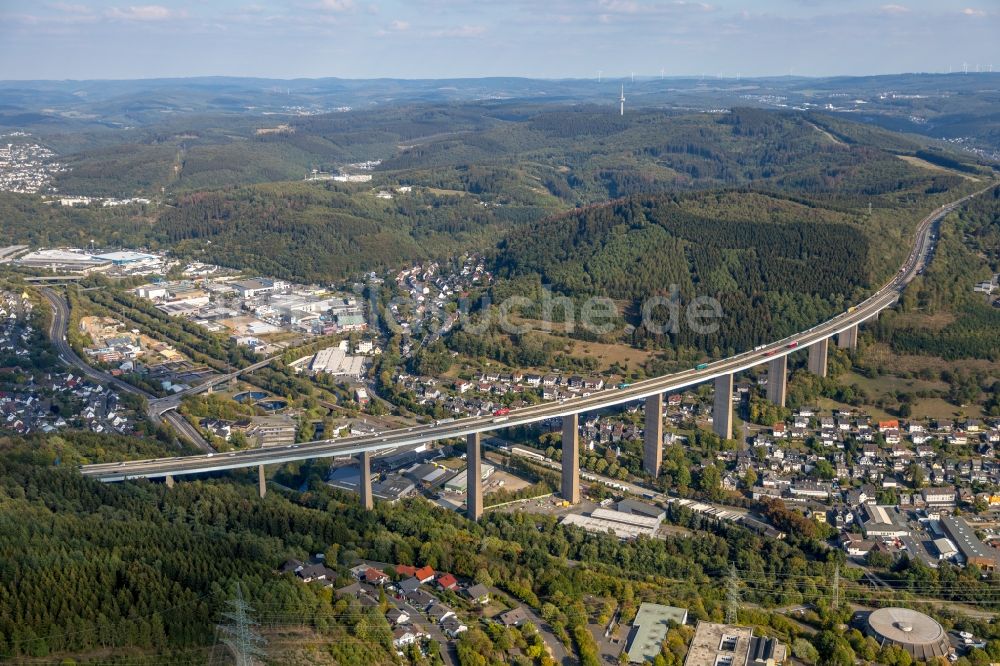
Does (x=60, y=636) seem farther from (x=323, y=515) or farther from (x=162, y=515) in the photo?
(x=323, y=515)

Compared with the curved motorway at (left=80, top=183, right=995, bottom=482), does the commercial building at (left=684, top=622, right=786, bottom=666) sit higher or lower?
lower

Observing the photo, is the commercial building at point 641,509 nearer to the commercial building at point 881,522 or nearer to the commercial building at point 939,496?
the commercial building at point 881,522

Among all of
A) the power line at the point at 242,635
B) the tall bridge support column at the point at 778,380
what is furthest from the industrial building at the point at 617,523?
the power line at the point at 242,635

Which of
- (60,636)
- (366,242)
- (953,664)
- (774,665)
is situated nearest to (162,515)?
(60,636)

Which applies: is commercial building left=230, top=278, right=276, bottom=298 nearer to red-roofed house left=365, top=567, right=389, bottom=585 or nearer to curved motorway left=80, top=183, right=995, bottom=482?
curved motorway left=80, top=183, right=995, bottom=482

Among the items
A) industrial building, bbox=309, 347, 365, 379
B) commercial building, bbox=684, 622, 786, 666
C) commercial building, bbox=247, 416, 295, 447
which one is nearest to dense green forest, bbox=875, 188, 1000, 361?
industrial building, bbox=309, 347, 365, 379

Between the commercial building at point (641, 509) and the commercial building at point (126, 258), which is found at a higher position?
the commercial building at point (126, 258)
